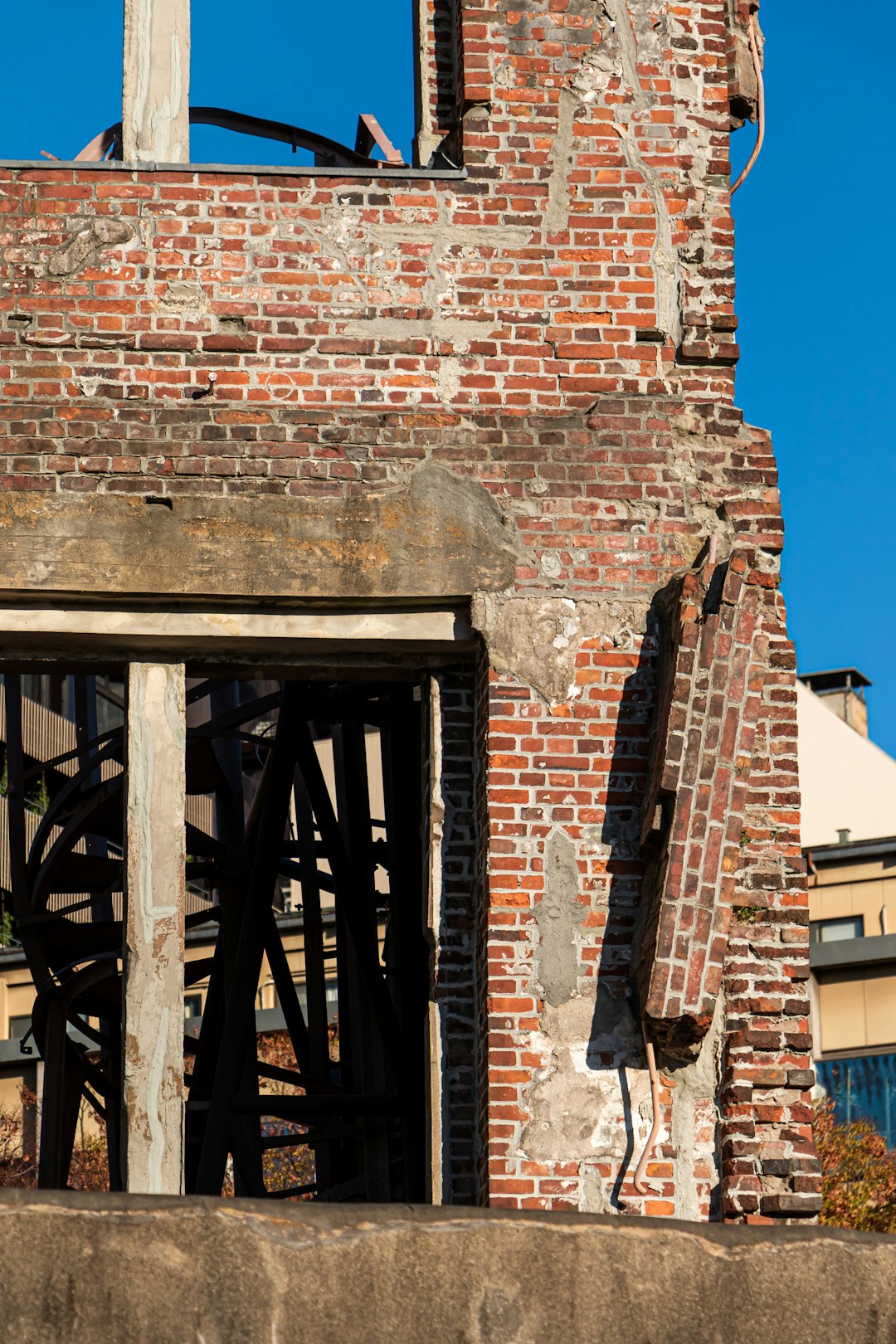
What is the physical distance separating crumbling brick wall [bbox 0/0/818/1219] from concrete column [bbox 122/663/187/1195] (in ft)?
3.31

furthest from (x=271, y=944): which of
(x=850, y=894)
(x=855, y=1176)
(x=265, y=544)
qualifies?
(x=850, y=894)

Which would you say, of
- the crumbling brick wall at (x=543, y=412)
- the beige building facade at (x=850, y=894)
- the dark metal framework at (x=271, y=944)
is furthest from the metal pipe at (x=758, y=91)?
the beige building facade at (x=850, y=894)

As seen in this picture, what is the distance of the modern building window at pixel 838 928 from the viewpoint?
3491cm

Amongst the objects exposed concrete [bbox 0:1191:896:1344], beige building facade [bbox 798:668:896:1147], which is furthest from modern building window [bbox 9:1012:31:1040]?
exposed concrete [bbox 0:1191:896:1344]

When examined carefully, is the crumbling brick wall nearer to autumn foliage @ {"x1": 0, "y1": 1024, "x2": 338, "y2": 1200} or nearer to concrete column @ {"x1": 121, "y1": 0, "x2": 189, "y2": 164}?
concrete column @ {"x1": 121, "y1": 0, "x2": 189, "y2": 164}

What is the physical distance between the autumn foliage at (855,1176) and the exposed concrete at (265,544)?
14726 mm

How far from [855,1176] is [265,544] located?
17.7 m

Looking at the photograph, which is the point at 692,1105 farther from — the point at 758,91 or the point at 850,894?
the point at 850,894

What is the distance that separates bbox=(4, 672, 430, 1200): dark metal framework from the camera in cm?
1062

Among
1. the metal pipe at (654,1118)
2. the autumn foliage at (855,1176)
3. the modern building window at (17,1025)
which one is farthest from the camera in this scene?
the modern building window at (17,1025)

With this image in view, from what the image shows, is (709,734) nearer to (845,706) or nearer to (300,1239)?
(300,1239)

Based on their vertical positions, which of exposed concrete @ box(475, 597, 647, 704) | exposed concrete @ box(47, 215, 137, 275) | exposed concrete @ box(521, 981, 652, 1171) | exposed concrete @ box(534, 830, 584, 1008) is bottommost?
exposed concrete @ box(521, 981, 652, 1171)

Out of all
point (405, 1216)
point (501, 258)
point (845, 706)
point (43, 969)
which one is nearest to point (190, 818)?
point (845, 706)

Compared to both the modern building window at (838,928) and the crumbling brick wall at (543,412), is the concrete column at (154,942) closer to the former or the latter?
the crumbling brick wall at (543,412)
